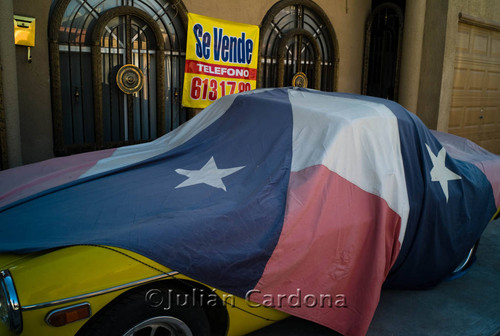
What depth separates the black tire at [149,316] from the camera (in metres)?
1.97

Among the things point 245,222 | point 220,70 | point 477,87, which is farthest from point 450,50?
point 245,222

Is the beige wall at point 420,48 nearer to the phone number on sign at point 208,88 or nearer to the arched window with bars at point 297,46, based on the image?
the arched window with bars at point 297,46

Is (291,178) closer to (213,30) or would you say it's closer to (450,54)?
(213,30)

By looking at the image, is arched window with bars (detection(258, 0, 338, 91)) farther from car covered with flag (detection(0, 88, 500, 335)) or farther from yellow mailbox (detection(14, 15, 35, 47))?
car covered with flag (detection(0, 88, 500, 335))

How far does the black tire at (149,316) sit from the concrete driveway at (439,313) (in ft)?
2.44

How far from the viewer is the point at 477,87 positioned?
925 centimetres

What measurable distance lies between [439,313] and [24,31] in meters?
4.72

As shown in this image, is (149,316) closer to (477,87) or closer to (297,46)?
(297,46)

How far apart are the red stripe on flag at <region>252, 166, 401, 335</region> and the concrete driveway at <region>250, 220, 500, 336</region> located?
48 cm

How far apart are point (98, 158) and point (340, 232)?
197 centimetres

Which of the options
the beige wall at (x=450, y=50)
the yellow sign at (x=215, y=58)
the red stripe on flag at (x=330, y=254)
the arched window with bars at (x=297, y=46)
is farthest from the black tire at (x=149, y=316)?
the beige wall at (x=450, y=50)

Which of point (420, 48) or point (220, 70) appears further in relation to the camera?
point (420, 48)

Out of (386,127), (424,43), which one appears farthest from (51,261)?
(424,43)

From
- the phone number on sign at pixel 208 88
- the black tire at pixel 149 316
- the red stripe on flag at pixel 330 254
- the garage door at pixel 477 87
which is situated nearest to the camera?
the black tire at pixel 149 316
